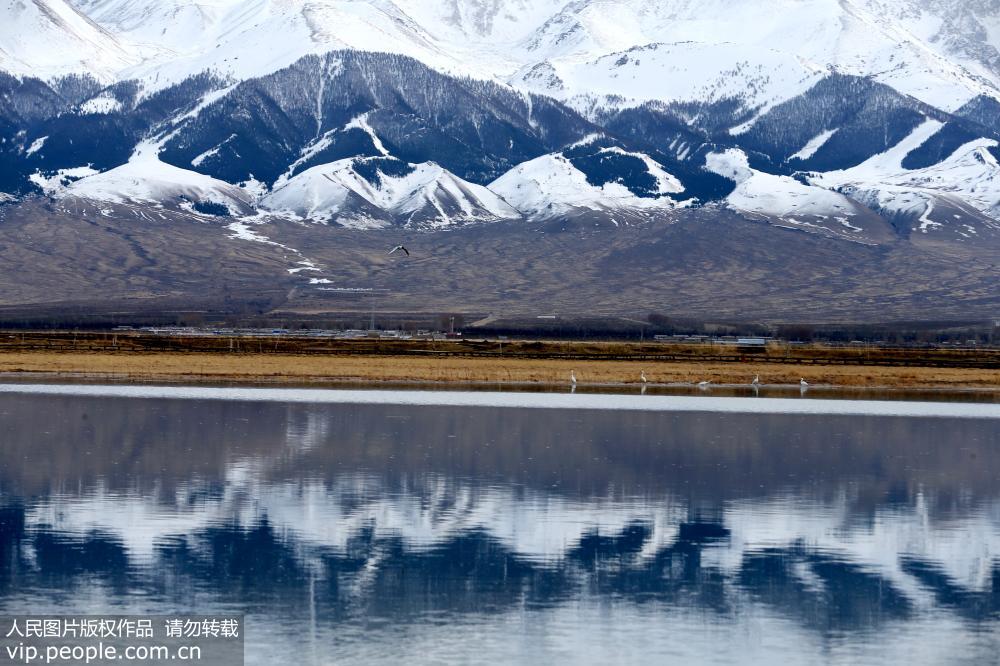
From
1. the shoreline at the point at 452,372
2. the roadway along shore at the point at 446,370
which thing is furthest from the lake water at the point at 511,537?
the roadway along shore at the point at 446,370

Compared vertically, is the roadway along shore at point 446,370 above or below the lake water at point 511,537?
above

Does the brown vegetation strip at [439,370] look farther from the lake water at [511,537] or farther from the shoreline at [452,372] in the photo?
the lake water at [511,537]

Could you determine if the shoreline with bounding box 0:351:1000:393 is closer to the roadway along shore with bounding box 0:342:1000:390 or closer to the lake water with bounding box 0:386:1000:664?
the roadway along shore with bounding box 0:342:1000:390

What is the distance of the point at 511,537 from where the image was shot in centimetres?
3309

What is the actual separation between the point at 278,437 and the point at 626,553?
21059mm

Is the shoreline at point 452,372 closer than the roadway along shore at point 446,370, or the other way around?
the shoreline at point 452,372

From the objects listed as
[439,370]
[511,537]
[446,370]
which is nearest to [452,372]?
[439,370]

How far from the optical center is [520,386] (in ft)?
279

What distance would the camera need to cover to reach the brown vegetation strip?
3482 inches

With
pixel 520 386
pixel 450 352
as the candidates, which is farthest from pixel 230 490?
pixel 450 352

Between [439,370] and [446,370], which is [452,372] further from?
[446,370]

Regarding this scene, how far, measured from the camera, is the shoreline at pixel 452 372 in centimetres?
8600

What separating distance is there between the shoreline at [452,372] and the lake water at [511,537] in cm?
2893

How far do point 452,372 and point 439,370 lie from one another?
1.52 metres
